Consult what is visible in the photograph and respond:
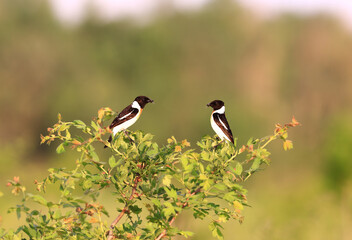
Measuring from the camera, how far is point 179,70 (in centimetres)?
4662

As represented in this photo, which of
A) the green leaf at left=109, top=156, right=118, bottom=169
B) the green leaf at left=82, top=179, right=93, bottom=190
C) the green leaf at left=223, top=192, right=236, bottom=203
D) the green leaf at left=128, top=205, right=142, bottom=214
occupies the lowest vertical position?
the green leaf at left=82, top=179, right=93, bottom=190

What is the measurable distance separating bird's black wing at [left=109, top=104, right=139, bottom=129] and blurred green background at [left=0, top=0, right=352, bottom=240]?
1319 inches

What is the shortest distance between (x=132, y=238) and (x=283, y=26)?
46.5 m

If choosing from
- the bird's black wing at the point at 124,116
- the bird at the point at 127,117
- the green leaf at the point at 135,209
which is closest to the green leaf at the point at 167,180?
the green leaf at the point at 135,209

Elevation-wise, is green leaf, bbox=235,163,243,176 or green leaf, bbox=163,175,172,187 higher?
green leaf, bbox=235,163,243,176

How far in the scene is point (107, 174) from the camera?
359 cm

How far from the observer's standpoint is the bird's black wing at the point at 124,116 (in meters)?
4.18

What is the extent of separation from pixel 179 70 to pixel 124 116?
140ft

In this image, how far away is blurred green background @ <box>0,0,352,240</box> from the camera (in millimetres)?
40500

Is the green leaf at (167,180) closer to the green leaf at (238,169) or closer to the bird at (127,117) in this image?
the green leaf at (238,169)

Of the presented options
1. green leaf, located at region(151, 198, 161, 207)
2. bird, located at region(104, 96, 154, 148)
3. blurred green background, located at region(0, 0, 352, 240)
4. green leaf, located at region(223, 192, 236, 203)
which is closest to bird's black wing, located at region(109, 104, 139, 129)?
bird, located at region(104, 96, 154, 148)

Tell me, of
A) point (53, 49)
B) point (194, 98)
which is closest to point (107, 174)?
point (194, 98)

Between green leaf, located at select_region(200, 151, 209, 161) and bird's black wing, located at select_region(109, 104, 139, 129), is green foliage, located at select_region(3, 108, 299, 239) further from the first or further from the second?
bird's black wing, located at select_region(109, 104, 139, 129)

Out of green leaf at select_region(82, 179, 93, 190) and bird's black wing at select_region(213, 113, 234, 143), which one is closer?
green leaf at select_region(82, 179, 93, 190)
